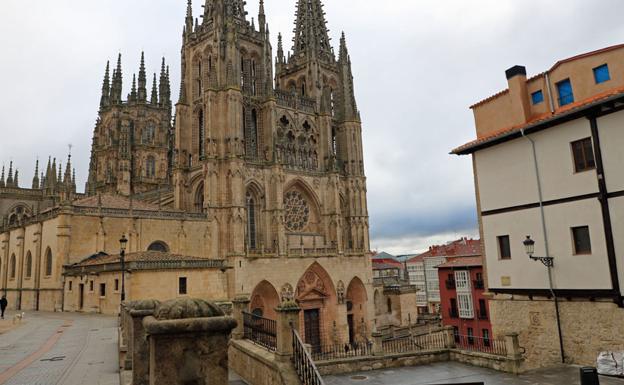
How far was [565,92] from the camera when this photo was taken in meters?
15.8

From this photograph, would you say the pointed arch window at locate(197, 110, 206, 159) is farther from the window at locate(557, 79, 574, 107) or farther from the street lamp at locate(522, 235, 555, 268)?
the street lamp at locate(522, 235, 555, 268)

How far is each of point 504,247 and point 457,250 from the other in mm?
39783

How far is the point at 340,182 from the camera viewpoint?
47750 millimetres

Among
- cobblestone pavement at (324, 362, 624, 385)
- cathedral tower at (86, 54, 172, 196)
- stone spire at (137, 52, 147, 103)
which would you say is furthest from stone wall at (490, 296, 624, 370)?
stone spire at (137, 52, 147, 103)

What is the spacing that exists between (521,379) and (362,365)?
4.73 meters

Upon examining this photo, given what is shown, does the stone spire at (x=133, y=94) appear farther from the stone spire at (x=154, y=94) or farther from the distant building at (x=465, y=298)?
the distant building at (x=465, y=298)

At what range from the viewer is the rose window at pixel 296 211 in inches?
1715

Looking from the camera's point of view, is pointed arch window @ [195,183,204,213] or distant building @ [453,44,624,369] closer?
distant building @ [453,44,624,369]

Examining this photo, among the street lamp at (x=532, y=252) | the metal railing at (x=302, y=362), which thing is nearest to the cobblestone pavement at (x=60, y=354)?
the metal railing at (x=302, y=362)

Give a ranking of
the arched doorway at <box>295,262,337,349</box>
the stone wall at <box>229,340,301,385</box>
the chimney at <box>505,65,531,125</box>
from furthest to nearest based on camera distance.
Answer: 1. the arched doorway at <box>295,262,337,349</box>
2. the chimney at <box>505,65,531,125</box>
3. the stone wall at <box>229,340,301,385</box>

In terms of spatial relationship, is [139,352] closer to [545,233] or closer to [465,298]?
[545,233]

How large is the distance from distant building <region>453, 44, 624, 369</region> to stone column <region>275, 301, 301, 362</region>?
28.9 ft

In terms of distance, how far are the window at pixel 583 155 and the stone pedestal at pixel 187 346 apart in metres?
13.1

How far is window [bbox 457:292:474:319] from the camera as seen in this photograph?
38.4 metres
